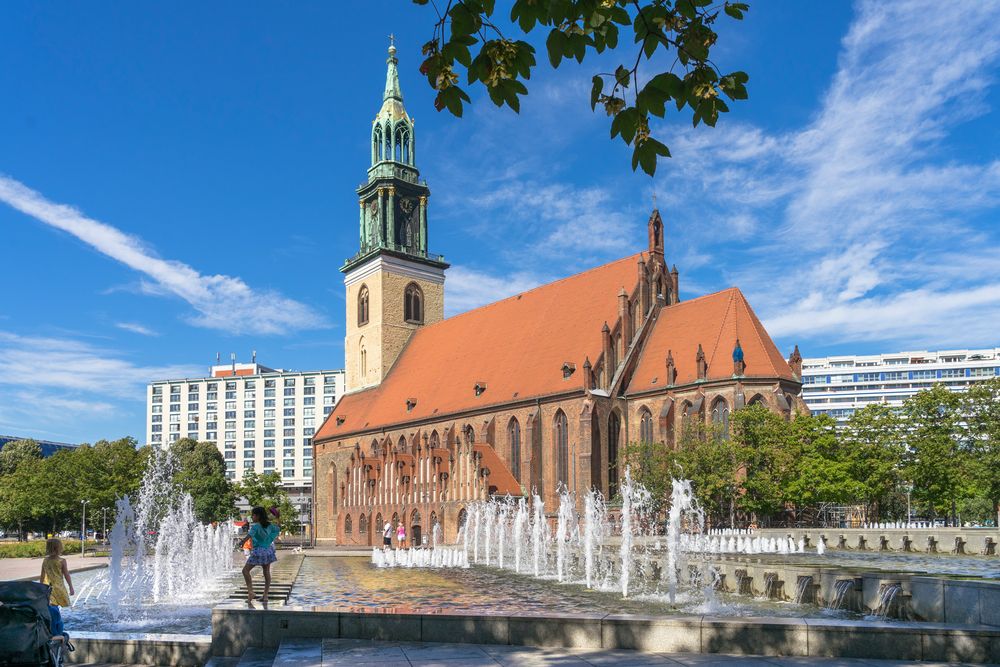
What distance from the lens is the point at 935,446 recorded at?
43.8 meters

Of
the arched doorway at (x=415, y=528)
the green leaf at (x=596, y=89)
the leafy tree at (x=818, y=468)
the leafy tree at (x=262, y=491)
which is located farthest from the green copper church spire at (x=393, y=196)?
the green leaf at (x=596, y=89)

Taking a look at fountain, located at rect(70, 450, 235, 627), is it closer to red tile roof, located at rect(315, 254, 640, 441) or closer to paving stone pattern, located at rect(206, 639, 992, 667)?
paving stone pattern, located at rect(206, 639, 992, 667)

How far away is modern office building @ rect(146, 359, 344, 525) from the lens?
15050 cm

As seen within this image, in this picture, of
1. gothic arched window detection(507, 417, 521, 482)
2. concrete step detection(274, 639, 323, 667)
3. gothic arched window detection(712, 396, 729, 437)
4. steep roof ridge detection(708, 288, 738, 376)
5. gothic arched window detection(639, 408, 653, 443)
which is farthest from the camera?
gothic arched window detection(507, 417, 521, 482)

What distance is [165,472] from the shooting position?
86250 millimetres

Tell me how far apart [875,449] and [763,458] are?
6.47 meters

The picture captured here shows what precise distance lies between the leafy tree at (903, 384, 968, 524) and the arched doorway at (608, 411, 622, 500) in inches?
574

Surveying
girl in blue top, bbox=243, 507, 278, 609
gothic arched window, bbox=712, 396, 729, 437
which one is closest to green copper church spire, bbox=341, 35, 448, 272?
gothic arched window, bbox=712, 396, 729, 437

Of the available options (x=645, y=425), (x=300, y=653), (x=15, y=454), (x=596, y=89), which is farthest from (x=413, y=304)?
(x=596, y=89)

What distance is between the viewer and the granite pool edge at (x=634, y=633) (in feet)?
31.0

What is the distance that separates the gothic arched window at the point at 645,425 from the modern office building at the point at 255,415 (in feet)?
343

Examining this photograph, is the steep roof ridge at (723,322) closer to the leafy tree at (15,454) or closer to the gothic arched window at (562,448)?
the gothic arched window at (562,448)

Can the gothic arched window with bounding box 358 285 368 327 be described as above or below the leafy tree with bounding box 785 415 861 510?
above

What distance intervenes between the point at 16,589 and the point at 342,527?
194ft
